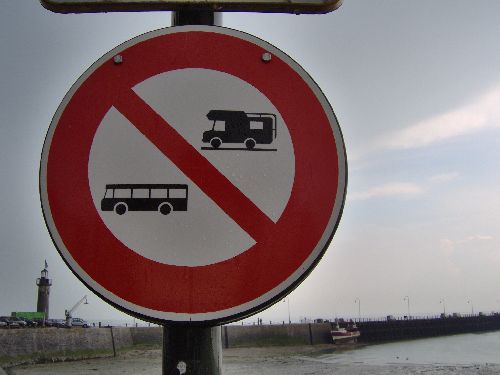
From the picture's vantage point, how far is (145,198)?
83 cm

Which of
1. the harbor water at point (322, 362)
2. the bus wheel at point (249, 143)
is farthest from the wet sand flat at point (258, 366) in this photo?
the bus wheel at point (249, 143)

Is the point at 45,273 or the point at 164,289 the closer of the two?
the point at 164,289

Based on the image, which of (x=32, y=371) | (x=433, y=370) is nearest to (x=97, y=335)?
(x=32, y=371)

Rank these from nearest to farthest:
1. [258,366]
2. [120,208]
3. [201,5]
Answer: [120,208] → [201,5] → [258,366]

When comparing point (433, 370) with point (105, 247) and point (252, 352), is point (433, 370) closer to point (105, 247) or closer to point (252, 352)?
point (252, 352)

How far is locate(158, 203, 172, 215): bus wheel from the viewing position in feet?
2.70

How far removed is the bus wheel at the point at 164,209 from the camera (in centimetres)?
82

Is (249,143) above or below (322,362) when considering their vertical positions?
above

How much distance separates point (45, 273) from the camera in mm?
44156

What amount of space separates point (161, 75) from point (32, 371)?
30218 millimetres

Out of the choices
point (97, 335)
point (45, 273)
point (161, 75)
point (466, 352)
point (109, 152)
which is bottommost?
point (466, 352)

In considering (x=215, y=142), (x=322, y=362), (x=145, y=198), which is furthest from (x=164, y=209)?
(x=322, y=362)

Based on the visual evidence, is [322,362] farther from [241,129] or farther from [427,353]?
[241,129]

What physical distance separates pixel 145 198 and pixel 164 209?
40 mm
